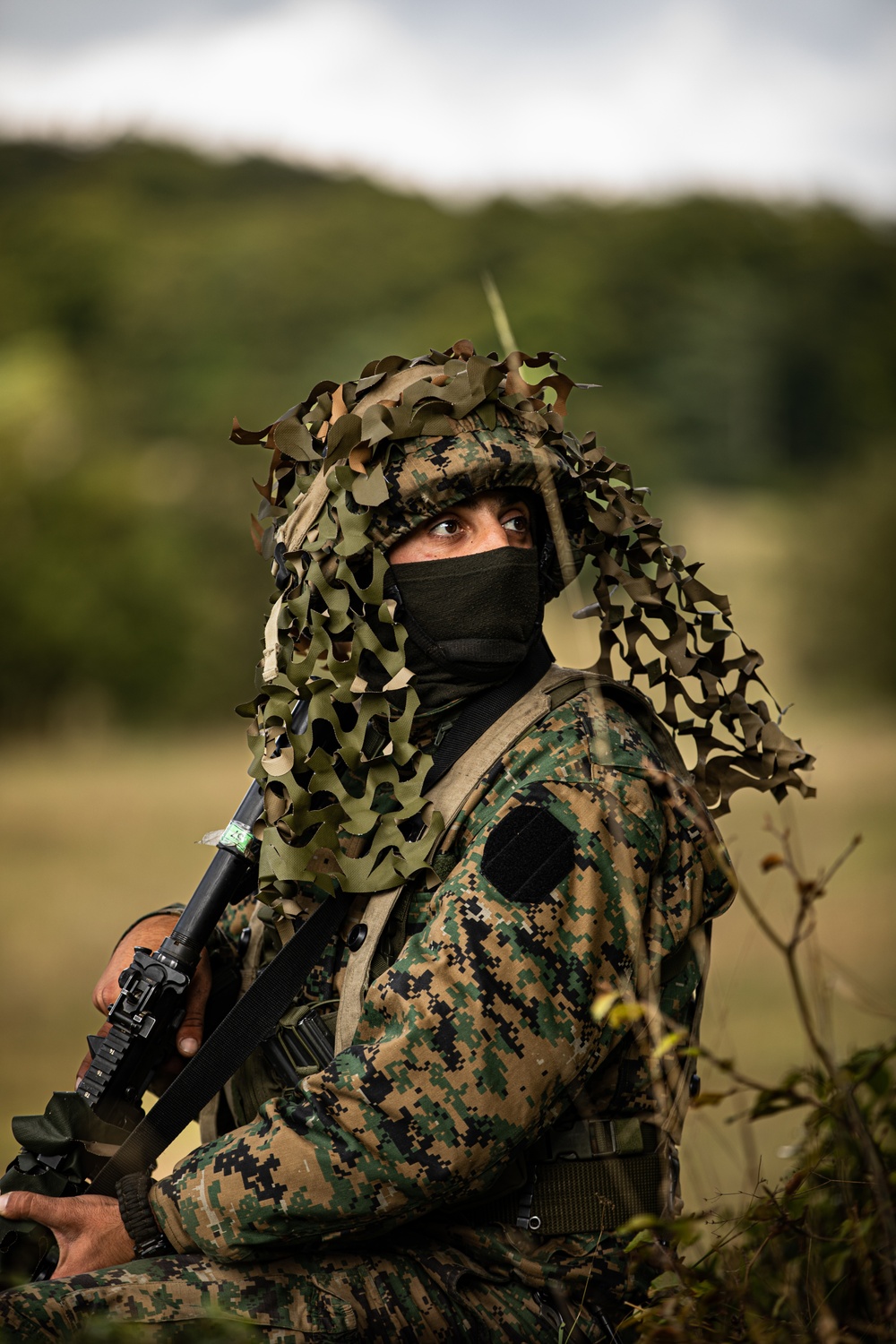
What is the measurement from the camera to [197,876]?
18469 mm

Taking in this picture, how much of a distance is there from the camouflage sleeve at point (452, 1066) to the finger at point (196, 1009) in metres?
0.60

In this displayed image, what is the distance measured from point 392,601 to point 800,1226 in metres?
1.74

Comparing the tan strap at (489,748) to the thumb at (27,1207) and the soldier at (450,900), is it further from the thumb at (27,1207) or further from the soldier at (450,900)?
the thumb at (27,1207)

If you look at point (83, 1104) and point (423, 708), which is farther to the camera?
point (423, 708)

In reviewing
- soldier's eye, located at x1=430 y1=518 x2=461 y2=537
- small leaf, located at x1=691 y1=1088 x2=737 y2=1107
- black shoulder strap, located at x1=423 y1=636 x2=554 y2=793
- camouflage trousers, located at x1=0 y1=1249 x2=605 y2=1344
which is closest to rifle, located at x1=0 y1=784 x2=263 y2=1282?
camouflage trousers, located at x1=0 y1=1249 x2=605 y2=1344

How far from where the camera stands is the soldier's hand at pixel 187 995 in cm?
365

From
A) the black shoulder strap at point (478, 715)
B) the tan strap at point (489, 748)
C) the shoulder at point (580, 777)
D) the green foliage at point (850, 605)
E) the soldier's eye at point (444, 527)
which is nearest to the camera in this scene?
the shoulder at point (580, 777)

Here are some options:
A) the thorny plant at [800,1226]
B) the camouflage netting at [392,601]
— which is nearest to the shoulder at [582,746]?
the camouflage netting at [392,601]

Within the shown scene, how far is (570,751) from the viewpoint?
10.9 ft

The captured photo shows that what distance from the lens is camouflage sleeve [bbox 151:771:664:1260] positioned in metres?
2.89

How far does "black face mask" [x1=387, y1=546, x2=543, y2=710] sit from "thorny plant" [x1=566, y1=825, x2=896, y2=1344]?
0.94 m

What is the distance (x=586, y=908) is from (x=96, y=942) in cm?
1288

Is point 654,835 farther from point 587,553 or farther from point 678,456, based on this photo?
point 678,456

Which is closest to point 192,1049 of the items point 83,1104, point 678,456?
point 83,1104
